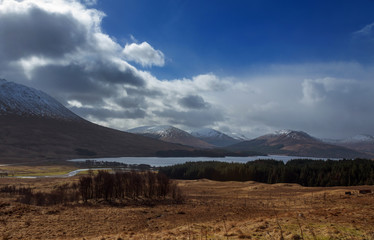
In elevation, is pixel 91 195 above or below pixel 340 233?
below

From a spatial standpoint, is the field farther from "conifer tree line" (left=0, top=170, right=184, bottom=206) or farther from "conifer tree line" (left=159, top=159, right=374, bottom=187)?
→ "conifer tree line" (left=159, top=159, right=374, bottom=187)

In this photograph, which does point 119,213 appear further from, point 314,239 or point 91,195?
point 314,239

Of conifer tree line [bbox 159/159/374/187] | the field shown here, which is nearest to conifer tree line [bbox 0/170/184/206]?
the field

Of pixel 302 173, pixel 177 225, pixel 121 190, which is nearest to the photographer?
pixel 177 225

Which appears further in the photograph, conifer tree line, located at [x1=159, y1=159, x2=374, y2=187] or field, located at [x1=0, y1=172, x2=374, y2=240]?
conifer tree line, located at [x1=159, y1=159, x2=374, y2=187]

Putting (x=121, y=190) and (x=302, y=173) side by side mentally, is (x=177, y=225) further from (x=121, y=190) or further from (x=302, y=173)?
(x=302, y=173)

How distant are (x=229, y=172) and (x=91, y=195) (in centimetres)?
7772

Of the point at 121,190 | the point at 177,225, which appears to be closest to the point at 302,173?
the point at 121,190

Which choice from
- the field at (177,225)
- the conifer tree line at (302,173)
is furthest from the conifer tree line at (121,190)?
the conifer tree line at (302,173)

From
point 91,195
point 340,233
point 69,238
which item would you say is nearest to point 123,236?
point 69,238

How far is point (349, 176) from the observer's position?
88.1 m

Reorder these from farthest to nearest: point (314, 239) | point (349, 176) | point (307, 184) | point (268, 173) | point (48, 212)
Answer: point (268, 173) < point (307, 184) < point (349, 176) < point (48, 212) < point (314, 239)

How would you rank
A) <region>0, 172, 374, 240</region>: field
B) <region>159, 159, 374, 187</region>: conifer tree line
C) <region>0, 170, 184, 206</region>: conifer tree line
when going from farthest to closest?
<region>159, 159, 374, 187</region>: conifer tree line, <region>0, 170, 184, 206</region>: conifer tree line, <region>0, 172, 374, 240</region>: field

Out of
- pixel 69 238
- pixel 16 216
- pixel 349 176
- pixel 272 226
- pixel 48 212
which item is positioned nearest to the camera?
pixel 272 226
